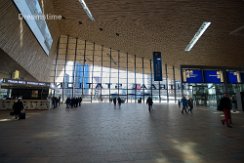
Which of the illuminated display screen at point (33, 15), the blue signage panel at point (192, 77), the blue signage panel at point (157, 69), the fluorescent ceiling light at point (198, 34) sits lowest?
the blue signage panel at point (192, 77)

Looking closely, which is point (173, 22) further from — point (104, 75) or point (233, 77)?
point (104, 75)

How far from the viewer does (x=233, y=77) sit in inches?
415

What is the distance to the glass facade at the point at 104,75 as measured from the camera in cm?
2775

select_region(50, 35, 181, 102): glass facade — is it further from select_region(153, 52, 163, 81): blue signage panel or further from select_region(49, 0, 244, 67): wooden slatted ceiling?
select_region(153, 52, 163, 81): blue signage panel

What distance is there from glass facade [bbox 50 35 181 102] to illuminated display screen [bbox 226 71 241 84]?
18456 millimetres

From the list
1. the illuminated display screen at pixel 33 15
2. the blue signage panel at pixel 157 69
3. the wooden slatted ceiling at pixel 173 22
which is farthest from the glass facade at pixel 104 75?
the blue signage panel at pixel 157 69

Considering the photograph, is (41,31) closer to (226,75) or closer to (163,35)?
(163,35)

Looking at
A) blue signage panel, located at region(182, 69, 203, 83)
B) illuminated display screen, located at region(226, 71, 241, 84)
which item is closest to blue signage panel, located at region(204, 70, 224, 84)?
blue signage panel, located at region(182, 69, 203, 83)

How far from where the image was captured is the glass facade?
27.8m

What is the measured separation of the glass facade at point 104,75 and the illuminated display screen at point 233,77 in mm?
18456

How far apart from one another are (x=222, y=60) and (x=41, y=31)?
20.8 m

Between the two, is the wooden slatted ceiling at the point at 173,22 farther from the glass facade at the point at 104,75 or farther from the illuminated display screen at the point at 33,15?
the glass facade at the point at 104,75

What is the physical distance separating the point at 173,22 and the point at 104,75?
16.8 m

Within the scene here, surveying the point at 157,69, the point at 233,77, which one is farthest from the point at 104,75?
the point at 233,77
